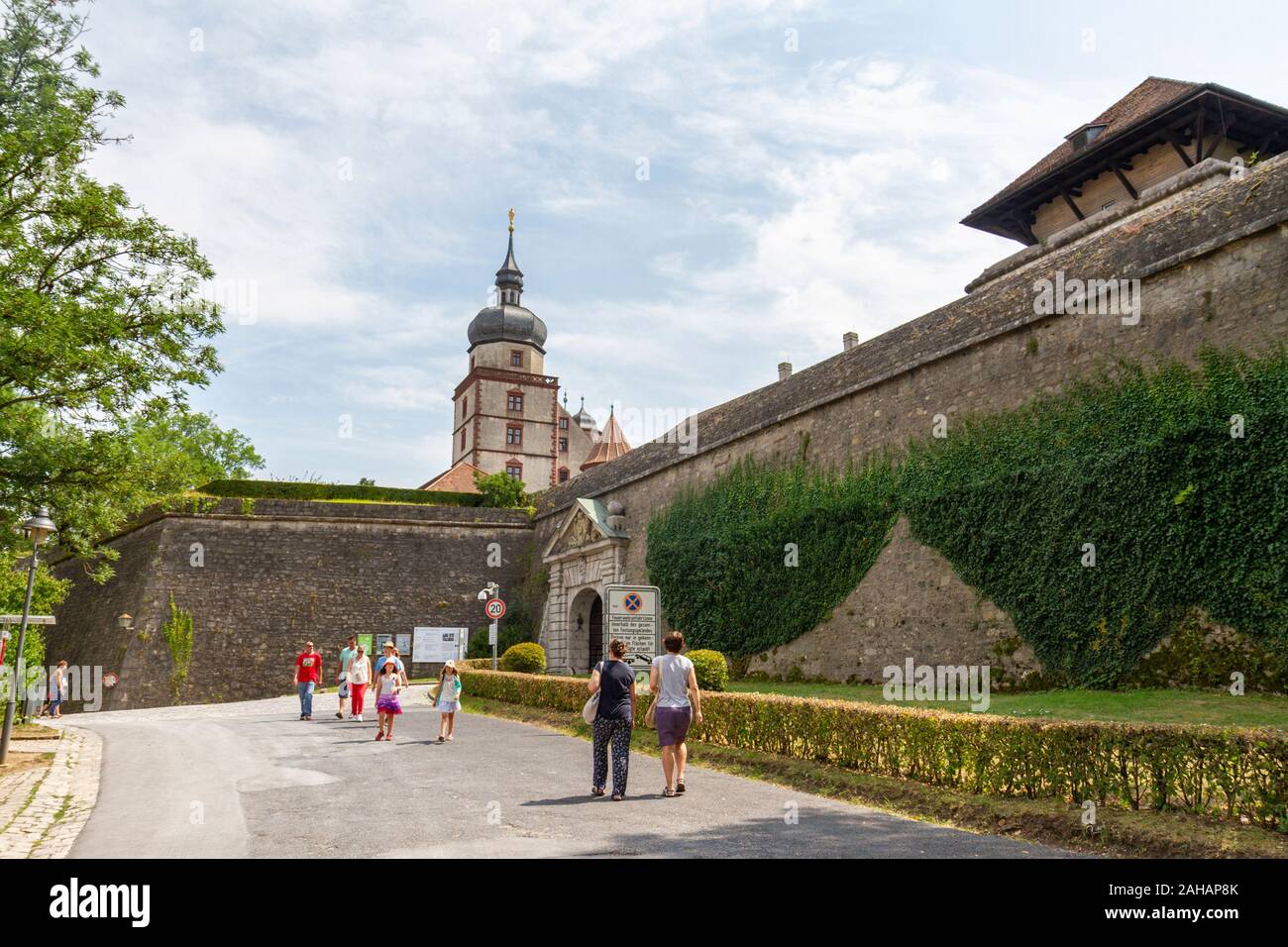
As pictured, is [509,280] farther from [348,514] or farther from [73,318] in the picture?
[73,318]

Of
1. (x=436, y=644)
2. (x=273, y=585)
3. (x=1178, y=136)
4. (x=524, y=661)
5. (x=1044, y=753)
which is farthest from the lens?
(x=436, y=644)

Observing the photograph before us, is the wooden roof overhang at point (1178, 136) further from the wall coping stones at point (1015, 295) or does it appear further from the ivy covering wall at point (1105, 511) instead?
the ivy covering wall at point (1105, 511)

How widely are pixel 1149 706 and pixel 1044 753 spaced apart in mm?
3829

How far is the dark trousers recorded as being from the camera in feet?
28.8

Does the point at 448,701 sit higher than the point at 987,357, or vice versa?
the point at 987,357

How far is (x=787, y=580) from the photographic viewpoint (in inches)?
782

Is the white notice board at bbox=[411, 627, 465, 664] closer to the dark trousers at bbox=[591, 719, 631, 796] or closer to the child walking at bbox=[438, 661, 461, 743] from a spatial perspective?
the child walking at bbox=[438, 661, 461, 743]

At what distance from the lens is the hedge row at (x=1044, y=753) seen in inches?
256

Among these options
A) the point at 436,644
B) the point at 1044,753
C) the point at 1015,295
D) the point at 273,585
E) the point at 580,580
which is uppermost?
the point at 1015,295

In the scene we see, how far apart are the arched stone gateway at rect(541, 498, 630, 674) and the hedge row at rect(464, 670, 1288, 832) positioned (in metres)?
16.1

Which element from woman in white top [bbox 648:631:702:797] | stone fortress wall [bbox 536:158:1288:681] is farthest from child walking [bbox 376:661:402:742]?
stone fortress wall [bbox 536:158:1288:681]

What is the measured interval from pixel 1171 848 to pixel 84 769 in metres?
11.8

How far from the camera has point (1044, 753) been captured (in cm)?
780

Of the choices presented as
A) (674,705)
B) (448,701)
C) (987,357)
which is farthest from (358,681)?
(987,357)
